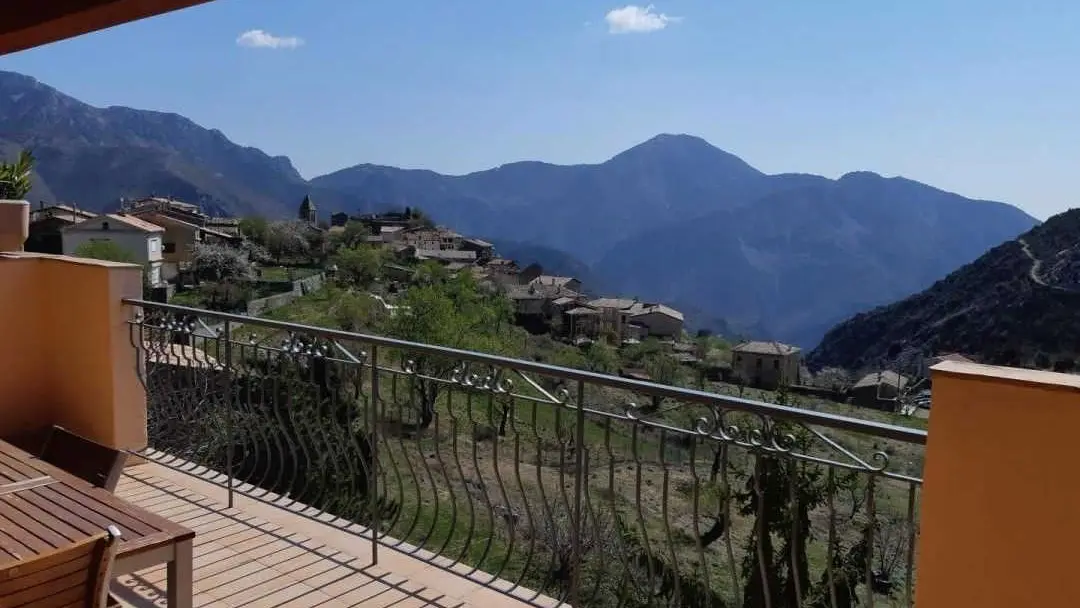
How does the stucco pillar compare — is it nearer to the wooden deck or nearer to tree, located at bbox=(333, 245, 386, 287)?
the wooden deck

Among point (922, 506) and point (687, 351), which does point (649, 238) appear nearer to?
point (687, 351)

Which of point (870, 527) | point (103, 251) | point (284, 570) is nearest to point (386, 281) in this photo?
point (103, 251)

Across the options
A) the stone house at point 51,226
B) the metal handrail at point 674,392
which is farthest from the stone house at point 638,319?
the metal handrail at point 674,392

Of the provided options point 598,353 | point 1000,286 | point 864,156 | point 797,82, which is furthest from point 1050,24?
→ point 864,156

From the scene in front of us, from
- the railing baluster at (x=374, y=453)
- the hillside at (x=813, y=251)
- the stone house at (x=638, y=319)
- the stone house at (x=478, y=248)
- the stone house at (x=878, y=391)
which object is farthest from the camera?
the hillside at (x=813, y=251)

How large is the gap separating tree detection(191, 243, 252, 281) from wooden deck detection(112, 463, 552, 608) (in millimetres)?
49032

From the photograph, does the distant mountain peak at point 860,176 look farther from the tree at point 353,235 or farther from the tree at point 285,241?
the tree at point 285,241

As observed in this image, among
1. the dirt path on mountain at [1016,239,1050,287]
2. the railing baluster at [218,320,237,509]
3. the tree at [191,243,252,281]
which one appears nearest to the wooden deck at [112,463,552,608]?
the railing baluster at [218,320,237,509]

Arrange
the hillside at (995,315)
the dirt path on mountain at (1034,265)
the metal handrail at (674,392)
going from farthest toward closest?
the dirt path on mountain at (1034,265) < the hillside at (995,315) < the metal handrail at (674,392)

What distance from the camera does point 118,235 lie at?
4525 centimetres

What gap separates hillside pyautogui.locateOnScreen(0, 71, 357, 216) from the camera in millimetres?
125000

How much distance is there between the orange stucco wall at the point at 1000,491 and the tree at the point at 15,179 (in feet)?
36.1

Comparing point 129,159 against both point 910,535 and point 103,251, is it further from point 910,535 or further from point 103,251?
point 910,535

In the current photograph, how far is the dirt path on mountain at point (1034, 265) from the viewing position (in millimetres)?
50188
